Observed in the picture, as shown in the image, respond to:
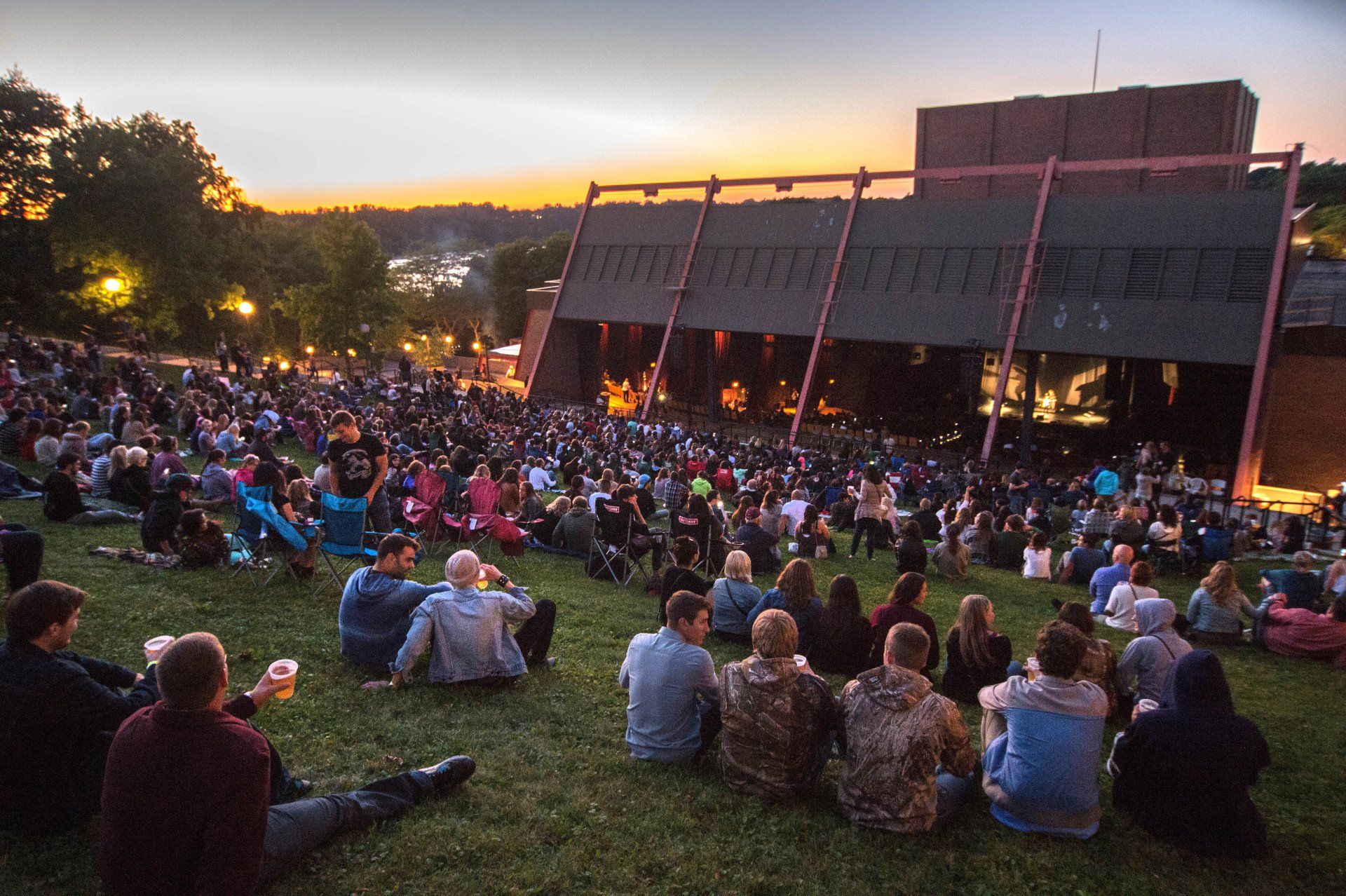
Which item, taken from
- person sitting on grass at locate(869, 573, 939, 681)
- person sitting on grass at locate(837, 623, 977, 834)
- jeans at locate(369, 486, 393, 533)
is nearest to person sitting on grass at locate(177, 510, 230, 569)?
jeans at locate(369, 486, 393, 533)

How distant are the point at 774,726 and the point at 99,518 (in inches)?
336

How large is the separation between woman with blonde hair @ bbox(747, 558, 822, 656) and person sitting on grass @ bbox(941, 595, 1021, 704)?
0.99 m

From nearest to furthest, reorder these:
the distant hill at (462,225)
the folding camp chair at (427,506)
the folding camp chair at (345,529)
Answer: the folding camp chair at (345,529) → the folding camp chair at (427,506) → the distant hill at (462,225)

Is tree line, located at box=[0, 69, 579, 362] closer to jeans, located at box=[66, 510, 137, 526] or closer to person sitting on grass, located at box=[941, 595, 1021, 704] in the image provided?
jeans, located at box=[66, 510, 137, 526]

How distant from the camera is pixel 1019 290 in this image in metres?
21.7

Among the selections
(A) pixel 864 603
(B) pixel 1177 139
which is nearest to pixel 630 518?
(A) pixel 864 603

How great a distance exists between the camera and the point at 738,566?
6320mm

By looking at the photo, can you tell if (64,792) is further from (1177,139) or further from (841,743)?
(1177,139)

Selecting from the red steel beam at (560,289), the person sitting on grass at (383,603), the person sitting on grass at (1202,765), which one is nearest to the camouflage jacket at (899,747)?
the person sitting on grass at (1202,765)

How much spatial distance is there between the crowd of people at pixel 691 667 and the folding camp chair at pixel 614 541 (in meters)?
0.03

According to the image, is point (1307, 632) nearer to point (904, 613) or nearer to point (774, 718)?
point (904, 613)

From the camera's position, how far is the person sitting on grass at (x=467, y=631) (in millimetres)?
5043

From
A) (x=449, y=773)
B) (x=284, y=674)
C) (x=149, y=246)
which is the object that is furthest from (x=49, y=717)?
(x=149, y=246)

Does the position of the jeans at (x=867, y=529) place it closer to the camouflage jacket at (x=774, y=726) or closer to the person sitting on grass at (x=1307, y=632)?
the person sitting on grass at (x=1307, y=632)
